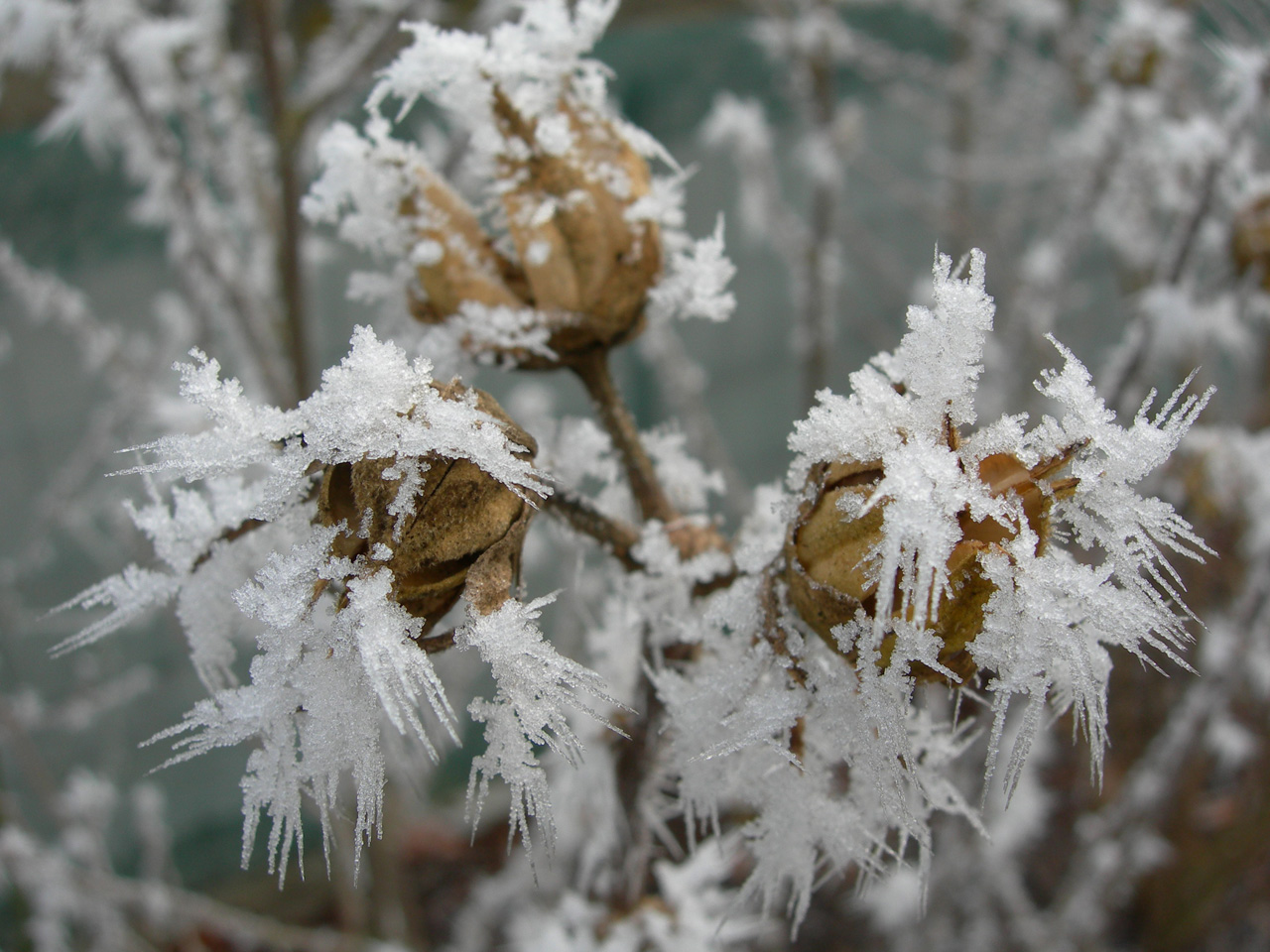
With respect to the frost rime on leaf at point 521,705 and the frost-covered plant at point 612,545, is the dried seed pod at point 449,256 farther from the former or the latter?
the frost rime on leaf at point 521,705

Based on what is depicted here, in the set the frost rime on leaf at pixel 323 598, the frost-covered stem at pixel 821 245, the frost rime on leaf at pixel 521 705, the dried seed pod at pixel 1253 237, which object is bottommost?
the frost rime on leaf at pixel 521 705

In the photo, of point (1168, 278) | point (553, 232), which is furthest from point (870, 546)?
point (1168, 278)

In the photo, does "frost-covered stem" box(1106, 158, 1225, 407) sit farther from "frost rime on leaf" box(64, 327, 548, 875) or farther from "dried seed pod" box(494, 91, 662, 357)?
"frost rime on leaf" box(64, 327, 548, 875)

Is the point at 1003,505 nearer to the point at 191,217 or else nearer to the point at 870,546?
the point at 870,546

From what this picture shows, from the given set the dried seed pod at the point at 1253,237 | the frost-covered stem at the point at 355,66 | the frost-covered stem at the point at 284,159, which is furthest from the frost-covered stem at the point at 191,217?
the dried seed pod at the point at 1253,237

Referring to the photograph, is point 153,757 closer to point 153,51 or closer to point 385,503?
point 153,51
